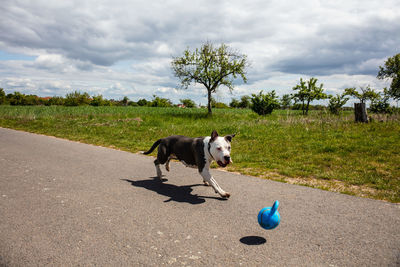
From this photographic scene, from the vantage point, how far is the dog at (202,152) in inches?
176

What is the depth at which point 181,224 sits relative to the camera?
3.67 meters

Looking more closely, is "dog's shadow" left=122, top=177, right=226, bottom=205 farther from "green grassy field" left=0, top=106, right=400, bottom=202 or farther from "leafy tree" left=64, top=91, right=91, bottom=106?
"leafy tree" left=64, top=91, right=91, bottom=106

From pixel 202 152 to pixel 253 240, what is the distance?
81.4 inches

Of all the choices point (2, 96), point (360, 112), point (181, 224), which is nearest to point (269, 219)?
point (181, 224)

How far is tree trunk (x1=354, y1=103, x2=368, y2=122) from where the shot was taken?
47.2 ft

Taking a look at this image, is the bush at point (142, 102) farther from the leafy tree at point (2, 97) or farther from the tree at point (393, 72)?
the tree at point (393, 72)

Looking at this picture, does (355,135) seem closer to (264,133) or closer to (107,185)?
(264,133)

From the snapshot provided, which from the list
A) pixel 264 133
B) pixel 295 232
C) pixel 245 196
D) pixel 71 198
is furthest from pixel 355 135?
pixel 71 198

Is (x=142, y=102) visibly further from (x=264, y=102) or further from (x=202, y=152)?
(x=202, y=152)

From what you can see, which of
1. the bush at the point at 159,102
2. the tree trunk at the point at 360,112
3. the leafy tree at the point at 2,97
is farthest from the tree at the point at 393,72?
the leafy tree at the point at 2,97

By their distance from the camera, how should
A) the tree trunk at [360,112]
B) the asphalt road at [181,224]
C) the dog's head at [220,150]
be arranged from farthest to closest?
the tree trunk at [360,112], the dog's head at [220,150], the asphalt road at [181,224]

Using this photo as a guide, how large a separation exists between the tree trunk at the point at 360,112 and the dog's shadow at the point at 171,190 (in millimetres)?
13273

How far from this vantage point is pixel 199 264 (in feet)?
8.94

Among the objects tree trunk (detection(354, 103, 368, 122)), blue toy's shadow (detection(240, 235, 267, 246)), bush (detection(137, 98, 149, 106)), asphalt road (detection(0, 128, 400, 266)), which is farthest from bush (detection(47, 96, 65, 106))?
blue toy's shadow (detection(240, 235, 267, 246))
